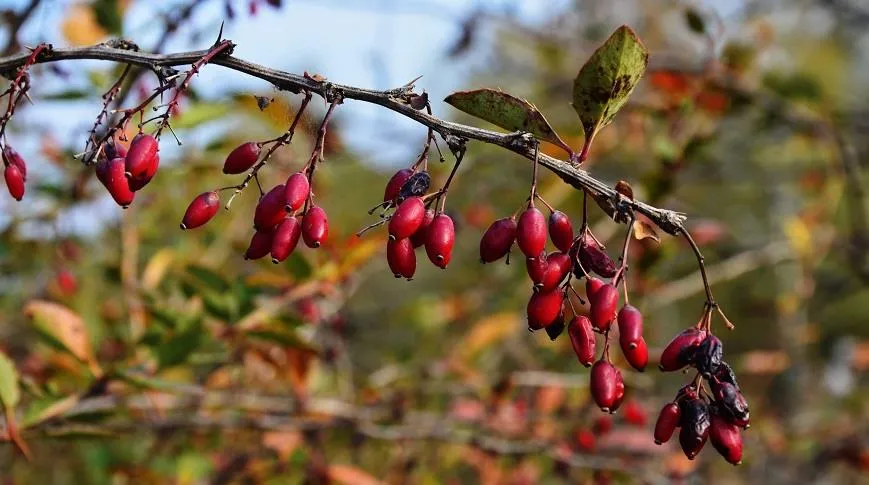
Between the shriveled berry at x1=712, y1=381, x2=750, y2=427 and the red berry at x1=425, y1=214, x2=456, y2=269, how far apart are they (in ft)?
1.20

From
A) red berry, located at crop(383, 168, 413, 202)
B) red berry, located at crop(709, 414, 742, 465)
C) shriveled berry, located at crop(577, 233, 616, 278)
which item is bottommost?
red berry, located at crop(709, 414, 742, 465)

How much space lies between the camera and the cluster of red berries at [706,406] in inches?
39.8

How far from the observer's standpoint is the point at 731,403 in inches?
39.8

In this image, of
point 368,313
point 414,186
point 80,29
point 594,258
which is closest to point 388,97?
point 414,186

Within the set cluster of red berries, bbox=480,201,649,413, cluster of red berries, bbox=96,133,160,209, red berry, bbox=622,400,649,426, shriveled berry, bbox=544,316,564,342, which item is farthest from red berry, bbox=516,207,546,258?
red berry, bbox=622,400,649,426

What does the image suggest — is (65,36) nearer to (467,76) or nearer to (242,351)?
(242,351)

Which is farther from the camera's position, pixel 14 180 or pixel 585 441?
pixel 585 441

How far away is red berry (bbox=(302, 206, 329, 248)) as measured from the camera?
103cm

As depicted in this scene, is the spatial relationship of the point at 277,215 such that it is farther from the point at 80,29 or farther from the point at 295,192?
the point at 80,29

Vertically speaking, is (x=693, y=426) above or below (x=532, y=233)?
below

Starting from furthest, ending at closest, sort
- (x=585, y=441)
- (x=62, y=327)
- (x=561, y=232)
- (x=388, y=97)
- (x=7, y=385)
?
(x=585, y=441)
(x=62, y=327)
(x=7, y=385)
(x=561, y=232)
(x=388, y=97)

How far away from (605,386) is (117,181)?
0.65m

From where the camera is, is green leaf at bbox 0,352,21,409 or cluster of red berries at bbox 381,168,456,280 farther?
green leaf at bbox 0,352,21,409

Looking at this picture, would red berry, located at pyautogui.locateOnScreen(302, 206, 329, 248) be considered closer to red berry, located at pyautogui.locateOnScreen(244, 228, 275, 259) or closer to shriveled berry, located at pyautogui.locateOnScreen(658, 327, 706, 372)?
red berry, located at pyautogui.locateOnScreen(244, 228, 275, 259)
